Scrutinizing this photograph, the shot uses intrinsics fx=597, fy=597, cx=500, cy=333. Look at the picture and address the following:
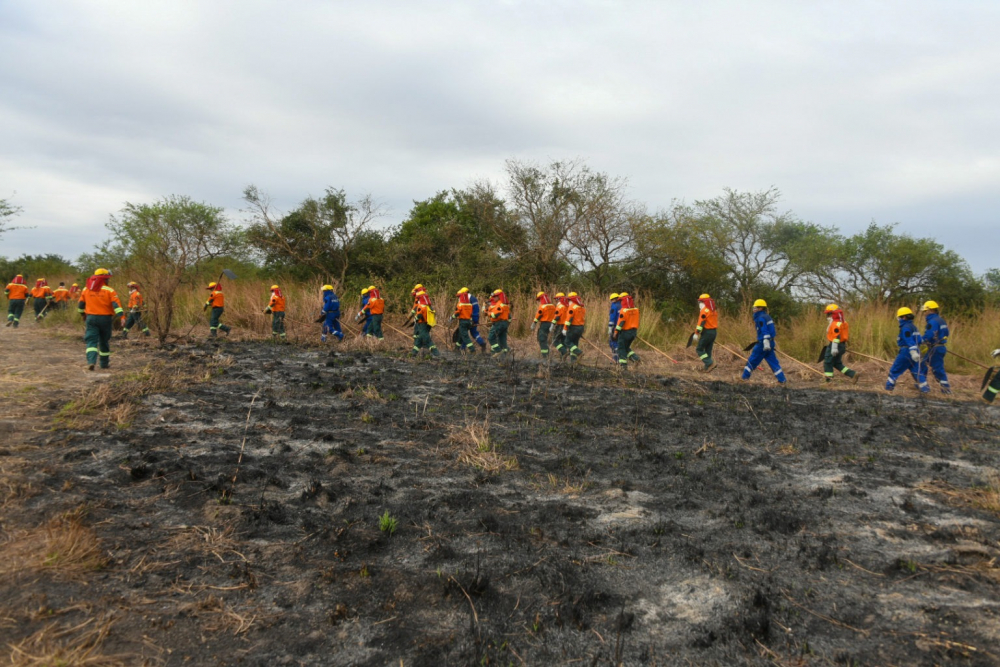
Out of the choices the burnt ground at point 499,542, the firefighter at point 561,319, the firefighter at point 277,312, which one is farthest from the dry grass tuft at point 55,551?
the firefighter at point 277,312

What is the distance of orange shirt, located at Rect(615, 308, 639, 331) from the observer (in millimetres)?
12859

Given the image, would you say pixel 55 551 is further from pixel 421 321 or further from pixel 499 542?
pixel 421 321

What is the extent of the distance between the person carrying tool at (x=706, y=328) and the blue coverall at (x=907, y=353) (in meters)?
3.29

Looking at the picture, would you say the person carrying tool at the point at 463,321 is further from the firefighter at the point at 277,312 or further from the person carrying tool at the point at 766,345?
the person carrying tool at the point at 766,345

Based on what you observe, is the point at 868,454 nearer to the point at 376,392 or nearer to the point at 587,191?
the point at 376,392

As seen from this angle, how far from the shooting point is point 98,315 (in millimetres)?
9547

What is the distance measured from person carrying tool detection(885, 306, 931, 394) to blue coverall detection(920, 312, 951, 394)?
0.15 meters

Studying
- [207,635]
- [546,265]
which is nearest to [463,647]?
[207,635]

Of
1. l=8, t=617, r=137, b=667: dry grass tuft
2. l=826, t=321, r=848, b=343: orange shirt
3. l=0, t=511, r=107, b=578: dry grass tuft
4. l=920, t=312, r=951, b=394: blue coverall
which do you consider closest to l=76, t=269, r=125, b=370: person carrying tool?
l=0, t=511, r=107, b=578: dry grass tuft

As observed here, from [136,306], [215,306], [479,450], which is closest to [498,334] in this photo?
[215,306]

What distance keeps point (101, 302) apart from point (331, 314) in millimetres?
6274

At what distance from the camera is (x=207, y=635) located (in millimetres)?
2717

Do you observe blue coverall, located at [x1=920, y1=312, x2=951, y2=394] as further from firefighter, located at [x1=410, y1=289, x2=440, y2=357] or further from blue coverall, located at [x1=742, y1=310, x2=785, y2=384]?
firefighter, located at [x1=410, y1=289, x2=440, y2=357]

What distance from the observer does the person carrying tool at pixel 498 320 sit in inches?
561
